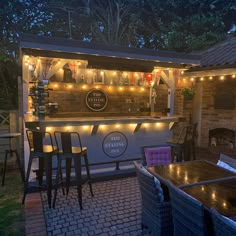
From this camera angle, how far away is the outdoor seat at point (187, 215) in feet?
5.45

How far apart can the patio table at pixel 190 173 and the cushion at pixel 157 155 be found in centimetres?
42

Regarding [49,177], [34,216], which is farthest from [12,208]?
[49,177]

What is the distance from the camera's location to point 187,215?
5.87ft

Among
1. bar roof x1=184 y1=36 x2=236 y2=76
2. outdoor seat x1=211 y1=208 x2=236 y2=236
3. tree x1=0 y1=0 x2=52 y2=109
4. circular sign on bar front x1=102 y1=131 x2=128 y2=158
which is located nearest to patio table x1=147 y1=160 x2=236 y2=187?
outdoor seat x1=211 y1=208 x2=236 y2=236

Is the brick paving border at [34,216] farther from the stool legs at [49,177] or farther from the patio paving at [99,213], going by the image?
the stool legs at [49,177]

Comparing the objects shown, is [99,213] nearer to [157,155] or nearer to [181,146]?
[157,155]

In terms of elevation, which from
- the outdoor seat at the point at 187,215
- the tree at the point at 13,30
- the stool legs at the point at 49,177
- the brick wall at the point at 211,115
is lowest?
the stool legs at the point at 49,177

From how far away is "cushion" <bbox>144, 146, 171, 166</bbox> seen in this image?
3.36m

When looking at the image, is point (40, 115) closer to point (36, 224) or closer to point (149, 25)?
point (36, 224)

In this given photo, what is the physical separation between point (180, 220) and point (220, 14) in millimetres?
12245

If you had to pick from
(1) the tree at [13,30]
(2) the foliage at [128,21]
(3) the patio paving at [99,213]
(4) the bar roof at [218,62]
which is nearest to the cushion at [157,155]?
(3) the patio paving at [99,213]

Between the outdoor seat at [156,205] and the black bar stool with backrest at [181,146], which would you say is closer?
the outdoor seat at [156,205]

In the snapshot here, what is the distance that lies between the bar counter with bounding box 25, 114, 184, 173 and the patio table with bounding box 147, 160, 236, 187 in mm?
1979

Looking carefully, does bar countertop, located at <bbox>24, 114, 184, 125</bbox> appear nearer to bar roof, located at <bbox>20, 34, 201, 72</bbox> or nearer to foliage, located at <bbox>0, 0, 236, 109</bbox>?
bar roof, located at <bbox>20, 34, 201, 72</bbox>
